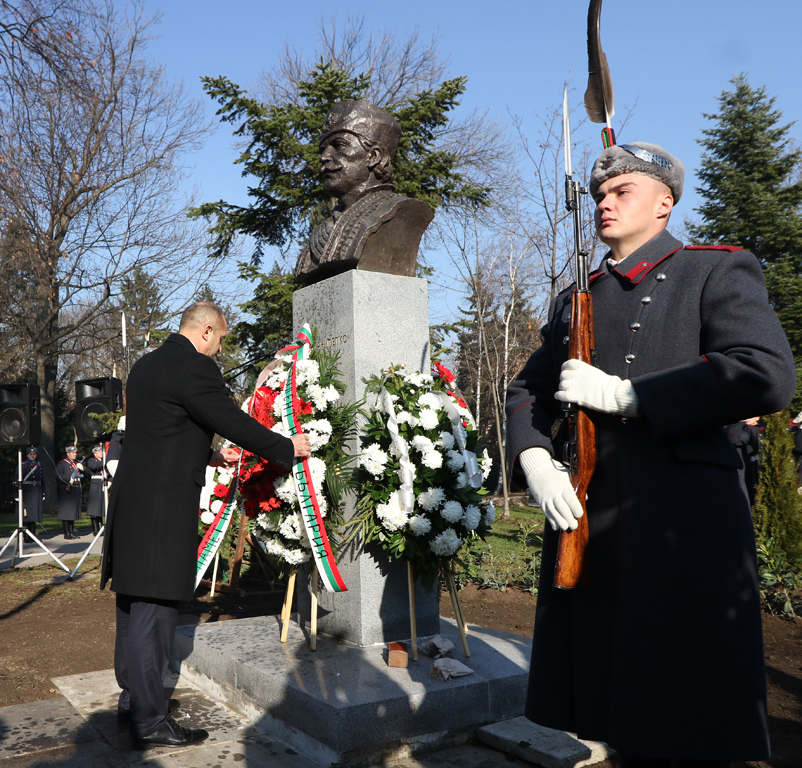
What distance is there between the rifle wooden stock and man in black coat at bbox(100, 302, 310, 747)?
7.13 feet

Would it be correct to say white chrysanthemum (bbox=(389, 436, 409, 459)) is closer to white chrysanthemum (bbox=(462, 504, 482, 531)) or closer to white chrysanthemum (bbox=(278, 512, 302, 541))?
white chrysanthemum (bbox=(462, 504, 482, 531))

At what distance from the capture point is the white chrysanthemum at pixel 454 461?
4.11m

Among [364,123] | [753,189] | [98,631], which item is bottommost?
[98,631]

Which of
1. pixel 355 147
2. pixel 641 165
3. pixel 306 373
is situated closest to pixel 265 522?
pixel 306 373

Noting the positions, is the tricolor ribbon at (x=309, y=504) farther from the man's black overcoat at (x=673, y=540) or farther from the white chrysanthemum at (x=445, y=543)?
the man's black overcoat at (x=673, y=540)

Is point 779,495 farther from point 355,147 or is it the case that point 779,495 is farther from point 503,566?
point 355,147

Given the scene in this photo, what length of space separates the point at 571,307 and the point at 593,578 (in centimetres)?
71

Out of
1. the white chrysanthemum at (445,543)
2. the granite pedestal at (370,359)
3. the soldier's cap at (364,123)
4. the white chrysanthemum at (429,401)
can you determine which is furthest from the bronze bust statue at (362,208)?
the white chrysanthemum at (445,543)

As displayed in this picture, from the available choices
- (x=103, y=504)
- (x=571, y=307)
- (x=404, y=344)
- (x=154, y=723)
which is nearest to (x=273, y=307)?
(x=103, y=504)

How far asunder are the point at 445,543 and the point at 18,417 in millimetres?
8765

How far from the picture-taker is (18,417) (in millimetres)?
10648

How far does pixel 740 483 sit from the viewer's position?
175 centimetres

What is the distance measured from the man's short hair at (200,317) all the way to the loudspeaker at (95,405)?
711 centimetres

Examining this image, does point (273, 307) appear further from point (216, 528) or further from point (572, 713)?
point (572, 713)
